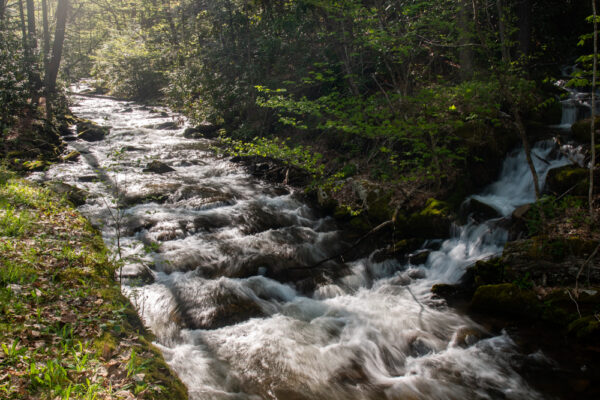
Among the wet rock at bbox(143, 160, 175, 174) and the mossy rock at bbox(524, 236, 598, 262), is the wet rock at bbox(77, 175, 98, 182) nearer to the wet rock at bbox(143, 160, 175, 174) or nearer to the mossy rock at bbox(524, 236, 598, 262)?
the wet rock at bbox(143, 160, 175, 174)

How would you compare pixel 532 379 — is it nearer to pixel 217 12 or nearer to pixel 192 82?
pixel 217 12

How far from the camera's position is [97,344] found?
337 centimetres

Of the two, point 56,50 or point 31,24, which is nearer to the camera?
point 56,50

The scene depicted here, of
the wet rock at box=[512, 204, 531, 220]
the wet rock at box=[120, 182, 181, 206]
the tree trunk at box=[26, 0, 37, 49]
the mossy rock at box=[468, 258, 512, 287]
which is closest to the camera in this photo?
the mossy rock at box=[468, 258, 512, 287]

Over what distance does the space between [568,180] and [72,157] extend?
51.3 feet

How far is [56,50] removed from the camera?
640 inches

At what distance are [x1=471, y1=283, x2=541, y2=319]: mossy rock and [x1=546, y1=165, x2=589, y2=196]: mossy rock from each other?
8.23 ft

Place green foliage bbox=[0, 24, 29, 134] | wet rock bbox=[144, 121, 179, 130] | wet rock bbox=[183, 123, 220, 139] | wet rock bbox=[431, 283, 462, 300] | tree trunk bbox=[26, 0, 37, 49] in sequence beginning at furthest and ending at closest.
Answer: wet rock bbox=[144, 121, 179, 130]
wet rock bbox=[183, 123, 220, 139]
tree trunk bbox=[26, 0, 37, 49]
green foliage bbox=[0, 24, 29, 134]
wet rock bbox=[431, 283, 462, 300]

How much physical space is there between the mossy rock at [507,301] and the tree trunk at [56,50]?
61.1 feet

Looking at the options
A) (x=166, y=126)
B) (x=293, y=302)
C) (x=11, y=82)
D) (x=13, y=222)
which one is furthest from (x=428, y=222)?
(x=166, y=126)

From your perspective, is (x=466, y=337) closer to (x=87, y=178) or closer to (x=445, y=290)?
(x=445, y=290)

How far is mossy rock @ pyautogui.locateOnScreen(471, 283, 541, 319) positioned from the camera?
18.1 ft

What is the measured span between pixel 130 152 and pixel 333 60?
934 cm

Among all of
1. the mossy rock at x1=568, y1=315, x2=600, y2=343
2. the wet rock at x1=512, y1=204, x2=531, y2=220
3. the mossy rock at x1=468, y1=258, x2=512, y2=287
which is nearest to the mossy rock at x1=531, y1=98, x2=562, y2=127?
the wet rock at x1=512, y1=204, x2=531, y2=220
